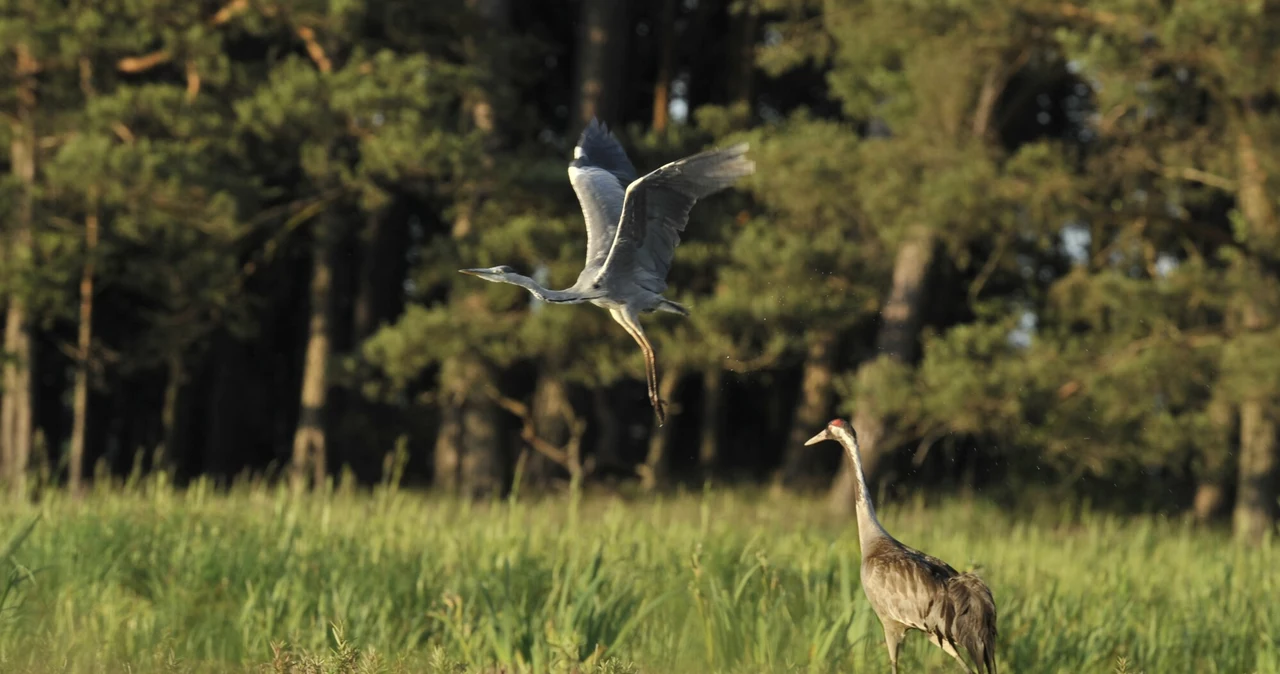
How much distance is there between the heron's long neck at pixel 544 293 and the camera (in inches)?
252

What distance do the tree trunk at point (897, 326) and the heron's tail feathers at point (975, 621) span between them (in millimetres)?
12018

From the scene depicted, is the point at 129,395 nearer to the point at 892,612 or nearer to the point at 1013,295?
the point at 1013,295

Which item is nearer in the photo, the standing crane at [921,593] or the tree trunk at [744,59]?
the standing crane at [921,593]

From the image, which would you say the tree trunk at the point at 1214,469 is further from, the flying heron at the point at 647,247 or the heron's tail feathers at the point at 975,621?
the heron's tail feathers at the point at 975,621

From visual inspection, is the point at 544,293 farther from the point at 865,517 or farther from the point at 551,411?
the point at 551,411

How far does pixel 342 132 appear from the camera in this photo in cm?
1808

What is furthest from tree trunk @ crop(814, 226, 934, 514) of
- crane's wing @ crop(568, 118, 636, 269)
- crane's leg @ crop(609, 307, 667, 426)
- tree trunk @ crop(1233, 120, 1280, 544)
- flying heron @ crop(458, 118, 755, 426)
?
crane's leg @ crop(609, 307, 667, 426)

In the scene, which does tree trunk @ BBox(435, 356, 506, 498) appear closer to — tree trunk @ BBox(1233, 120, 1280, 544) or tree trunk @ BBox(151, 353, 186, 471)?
tree trunk @ BBox(151, 353, 186, 471)

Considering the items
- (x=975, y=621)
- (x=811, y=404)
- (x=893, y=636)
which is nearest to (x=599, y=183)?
(x=893, y=636)

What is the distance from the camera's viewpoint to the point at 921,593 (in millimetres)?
6320

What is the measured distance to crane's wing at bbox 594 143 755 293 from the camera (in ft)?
22.3

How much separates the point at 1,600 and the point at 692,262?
39.9 ft

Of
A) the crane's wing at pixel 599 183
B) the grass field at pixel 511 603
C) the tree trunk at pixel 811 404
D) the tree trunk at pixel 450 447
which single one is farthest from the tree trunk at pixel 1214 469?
the crane's wing at pixel 599 183

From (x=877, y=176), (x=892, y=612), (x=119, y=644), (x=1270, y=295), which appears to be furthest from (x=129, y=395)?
(x=892, y=612)
